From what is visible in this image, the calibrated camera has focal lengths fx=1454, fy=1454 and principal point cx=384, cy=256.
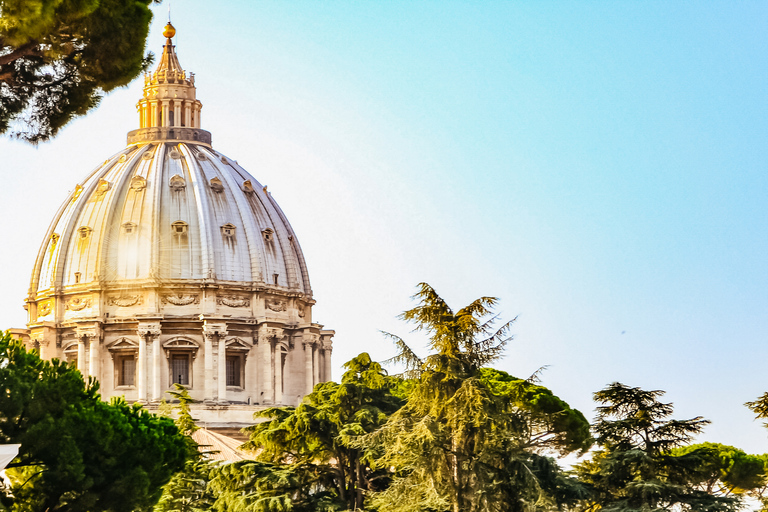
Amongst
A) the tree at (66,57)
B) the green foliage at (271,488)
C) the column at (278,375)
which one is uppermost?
the column at (278,375)

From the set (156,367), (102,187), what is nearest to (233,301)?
(156,367)

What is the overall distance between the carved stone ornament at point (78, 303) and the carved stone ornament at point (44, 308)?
1.41 m

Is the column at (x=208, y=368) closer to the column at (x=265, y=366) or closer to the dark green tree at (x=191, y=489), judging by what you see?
the column at (x=265, y=366)

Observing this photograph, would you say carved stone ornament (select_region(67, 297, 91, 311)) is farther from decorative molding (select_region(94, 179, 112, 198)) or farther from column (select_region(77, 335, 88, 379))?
decorative molding (select_region(94, 179, 112, 198))

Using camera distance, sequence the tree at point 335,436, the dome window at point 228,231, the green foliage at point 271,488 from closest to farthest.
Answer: the green foliage at point 271,488
the tree at point 335,436
the dome window at point 228,231

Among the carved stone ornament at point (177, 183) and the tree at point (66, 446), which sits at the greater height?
the carved stone ornament at point (177, 183)

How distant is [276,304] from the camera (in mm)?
75688

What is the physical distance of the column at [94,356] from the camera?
7175 centimetres

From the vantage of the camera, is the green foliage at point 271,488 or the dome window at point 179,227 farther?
the dome window at point 179,227

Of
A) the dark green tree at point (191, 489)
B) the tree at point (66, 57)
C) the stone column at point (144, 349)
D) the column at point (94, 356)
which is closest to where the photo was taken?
the tree at point (66, 57)

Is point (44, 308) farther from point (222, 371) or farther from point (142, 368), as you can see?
point (222, 371)

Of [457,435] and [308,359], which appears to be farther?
[308,359]

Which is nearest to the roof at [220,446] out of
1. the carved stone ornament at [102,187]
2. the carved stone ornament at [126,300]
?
the carved stone ornament at [126,300]

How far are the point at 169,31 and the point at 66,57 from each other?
212 feet
